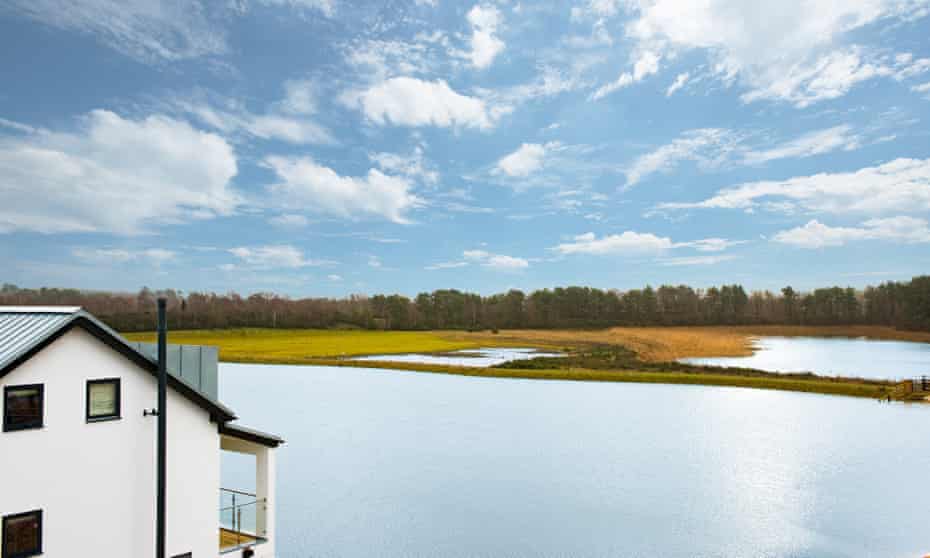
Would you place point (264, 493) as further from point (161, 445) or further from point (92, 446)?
point (92, 446)

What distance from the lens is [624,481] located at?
71.5ft

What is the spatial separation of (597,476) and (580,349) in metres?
52.1

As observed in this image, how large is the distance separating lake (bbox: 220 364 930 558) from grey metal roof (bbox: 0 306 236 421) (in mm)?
5971

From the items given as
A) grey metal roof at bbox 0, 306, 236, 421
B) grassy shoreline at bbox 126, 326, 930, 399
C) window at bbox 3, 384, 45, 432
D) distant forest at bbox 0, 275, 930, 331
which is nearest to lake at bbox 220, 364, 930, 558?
grey metal roof at bbox 0, 306, 236, 421

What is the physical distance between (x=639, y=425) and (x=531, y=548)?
17097 mm

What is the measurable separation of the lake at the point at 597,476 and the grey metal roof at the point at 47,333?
5971 mm

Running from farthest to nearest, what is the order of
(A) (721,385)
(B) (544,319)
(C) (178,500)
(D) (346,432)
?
(B) (544,319), (A) (721,385), (D) (346,432), (C) (178,500)

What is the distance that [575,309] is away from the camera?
11888 centimetres

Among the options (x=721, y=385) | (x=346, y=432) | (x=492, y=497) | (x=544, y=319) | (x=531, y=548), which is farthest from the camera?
(x=544, y=319)

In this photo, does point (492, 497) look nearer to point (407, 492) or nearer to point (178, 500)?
point (407, 492)

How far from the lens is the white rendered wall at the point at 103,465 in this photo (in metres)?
9.63

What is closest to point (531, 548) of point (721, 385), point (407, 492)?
point (407, 492)

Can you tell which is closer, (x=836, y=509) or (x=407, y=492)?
(x=836, y=509)

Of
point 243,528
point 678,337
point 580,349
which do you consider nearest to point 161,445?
point 243,528
